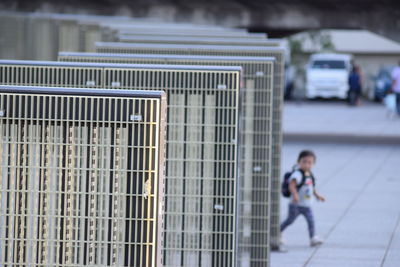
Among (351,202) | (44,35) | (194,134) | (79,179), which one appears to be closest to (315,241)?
(351,202)

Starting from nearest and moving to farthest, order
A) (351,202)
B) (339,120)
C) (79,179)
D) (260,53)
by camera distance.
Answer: (79,179)
(260,53)
(351,202)
(339,120)

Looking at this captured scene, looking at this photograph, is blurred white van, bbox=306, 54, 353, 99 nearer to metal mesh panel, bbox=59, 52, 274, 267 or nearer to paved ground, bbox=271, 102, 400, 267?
paved ground, bbox=271, 102, 400, 267

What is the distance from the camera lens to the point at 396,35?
29047 mm

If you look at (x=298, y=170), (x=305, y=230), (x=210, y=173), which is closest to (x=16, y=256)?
(x=210, y=173)

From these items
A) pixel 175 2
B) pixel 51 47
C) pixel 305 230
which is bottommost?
pixel 305 230

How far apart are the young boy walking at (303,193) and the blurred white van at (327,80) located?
3892 cm

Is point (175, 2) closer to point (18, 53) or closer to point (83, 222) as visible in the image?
point (18, 53)

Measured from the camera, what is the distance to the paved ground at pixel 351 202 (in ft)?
38.2

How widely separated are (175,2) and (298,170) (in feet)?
56.1

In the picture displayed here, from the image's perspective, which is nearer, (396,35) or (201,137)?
(201,137)

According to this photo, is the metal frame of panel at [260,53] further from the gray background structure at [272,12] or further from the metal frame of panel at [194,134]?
the gray background structure at [272,12]

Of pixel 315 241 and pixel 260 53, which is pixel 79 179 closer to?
pixel 260 53

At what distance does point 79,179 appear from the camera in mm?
5844

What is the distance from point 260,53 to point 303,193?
1915 millimetres
